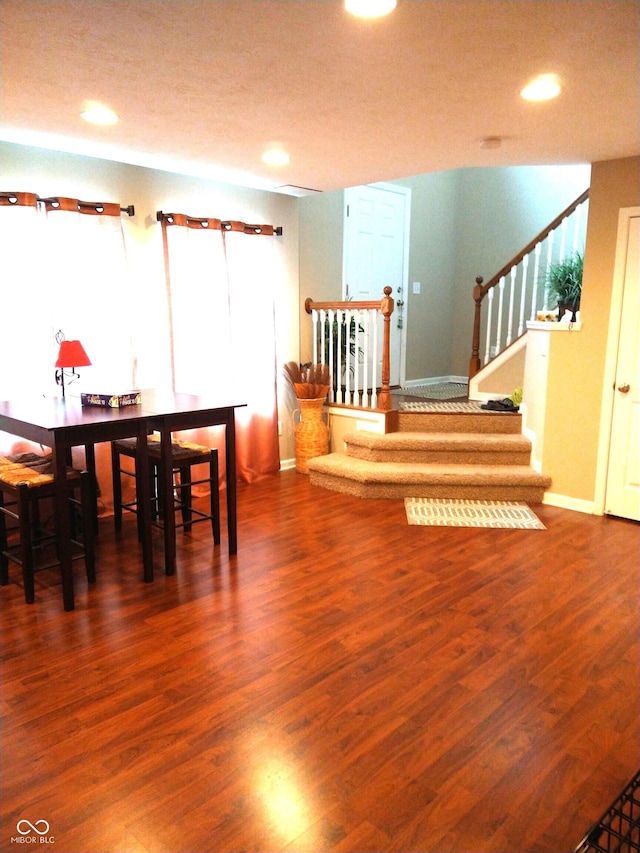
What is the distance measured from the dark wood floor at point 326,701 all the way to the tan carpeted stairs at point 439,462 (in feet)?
3.11

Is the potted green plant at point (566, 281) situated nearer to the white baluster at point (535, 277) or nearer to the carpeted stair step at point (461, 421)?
the white baluster at point (535, 277)

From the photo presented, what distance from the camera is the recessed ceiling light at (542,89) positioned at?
2518 mm

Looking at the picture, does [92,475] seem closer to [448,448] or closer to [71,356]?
[71,356]

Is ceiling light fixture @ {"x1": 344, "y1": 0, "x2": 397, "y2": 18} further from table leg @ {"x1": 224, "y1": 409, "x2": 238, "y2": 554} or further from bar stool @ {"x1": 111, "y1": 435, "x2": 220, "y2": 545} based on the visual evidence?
bar stool @ {"x1": 111, "y1": 435, "x2": 220, "y2": 545}

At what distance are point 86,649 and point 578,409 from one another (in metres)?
3.52

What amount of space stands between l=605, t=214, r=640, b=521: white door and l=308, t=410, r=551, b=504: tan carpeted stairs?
0.50m

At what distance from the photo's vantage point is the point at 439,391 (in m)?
6.64

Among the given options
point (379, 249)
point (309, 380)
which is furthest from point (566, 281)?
point (309, 380)

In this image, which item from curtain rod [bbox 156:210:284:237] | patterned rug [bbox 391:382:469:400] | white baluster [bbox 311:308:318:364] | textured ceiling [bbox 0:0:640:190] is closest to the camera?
textured ceiling [bbox 0:0:640:190]

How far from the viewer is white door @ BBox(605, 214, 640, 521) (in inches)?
157

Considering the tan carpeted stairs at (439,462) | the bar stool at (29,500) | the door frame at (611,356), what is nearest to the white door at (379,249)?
the tan carpeted stairs at (439,462)

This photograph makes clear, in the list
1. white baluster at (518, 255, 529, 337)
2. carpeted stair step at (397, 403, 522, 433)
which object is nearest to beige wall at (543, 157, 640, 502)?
carpeted stair step at (397, 403, 522, 433)

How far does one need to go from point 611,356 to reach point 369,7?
299 centimetres

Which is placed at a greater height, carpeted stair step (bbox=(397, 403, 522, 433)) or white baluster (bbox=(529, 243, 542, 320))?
white baluster (bbox=(529, 243, 542, 320))
